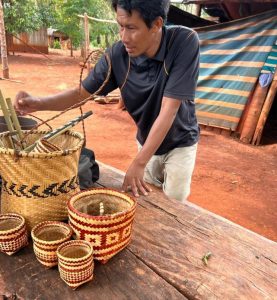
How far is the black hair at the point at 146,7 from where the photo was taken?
1570mm

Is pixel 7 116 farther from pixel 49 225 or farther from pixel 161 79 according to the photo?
pixel 161 79

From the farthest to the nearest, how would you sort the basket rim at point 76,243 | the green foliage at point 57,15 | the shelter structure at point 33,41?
the shelter structure at point 33,41 → the green foliage at point 57,15 → the basket rim at point 76,243

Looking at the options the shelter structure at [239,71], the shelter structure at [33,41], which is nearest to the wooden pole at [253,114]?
the shelter structure at [239,71]

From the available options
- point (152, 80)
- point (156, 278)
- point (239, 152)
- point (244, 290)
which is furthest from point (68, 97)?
point (239, 152)

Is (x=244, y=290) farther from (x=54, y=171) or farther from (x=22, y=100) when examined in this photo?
(x=22, y=100)

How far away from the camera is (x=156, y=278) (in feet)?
3.48

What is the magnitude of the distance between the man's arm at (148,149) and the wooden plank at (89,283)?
1.87ft

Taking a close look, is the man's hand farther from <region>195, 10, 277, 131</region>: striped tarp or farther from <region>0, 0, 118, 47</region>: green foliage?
<region>0, 0, 118, 47</region>: green foliage

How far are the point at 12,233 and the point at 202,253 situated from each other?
0.71 metres

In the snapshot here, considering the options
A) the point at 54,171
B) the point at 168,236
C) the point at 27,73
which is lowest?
the point at 27,73

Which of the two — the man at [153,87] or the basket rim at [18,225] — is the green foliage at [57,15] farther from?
the basket rim at [18,225]

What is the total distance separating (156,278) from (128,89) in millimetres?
1338

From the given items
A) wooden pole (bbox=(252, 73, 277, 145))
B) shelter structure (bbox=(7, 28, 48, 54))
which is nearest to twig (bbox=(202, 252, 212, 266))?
wooden pole (bbox=(252, 73, 277, 145))

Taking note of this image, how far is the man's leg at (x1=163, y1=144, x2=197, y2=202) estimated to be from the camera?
2289 mm
